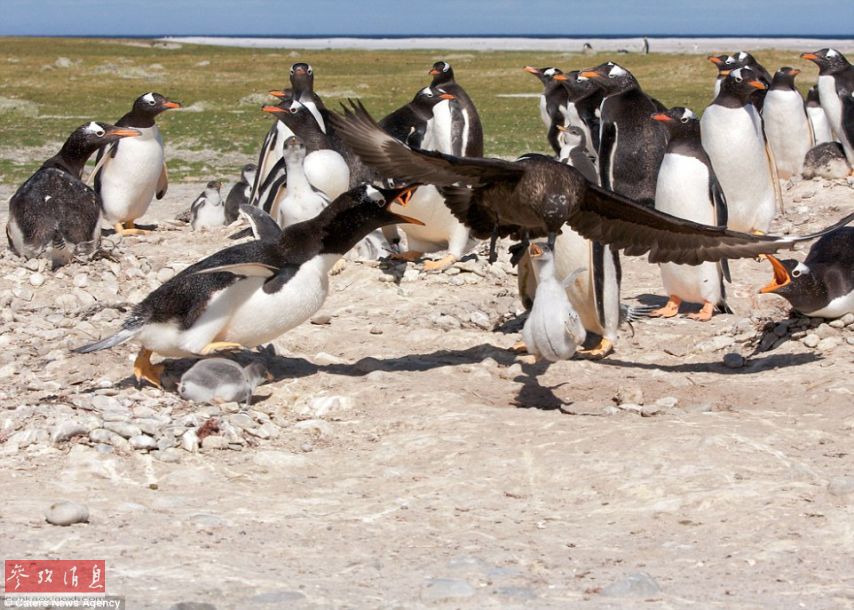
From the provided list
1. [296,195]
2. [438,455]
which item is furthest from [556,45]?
[438,455]

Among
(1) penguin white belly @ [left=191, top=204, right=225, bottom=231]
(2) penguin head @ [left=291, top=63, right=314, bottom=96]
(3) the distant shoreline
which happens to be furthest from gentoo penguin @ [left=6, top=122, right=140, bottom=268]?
(3) the distant shoreline

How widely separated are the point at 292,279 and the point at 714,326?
3.34m

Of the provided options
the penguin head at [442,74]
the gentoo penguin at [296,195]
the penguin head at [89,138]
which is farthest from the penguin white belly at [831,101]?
the penguin head at [89,138]

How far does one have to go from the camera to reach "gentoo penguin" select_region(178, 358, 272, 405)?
19.4 feet

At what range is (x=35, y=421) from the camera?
5352mm

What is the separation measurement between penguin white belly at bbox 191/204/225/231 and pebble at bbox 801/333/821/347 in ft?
20.3

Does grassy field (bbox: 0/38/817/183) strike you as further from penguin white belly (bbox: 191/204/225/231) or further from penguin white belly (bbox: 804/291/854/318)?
penguin white belly (bbox: 804/291/854/318)

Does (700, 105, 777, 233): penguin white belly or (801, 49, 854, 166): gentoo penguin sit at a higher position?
(801, 49, 854, 166): gentoo penguin

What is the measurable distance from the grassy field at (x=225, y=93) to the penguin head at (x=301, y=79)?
5.55 m

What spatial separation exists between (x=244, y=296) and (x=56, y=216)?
3.62 metres

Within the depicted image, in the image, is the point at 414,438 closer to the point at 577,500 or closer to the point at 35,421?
the point at 577,500

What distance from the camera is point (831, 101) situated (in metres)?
14.5

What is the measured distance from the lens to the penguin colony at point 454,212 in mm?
6176

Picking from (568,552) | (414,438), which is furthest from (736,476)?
(414,438)
